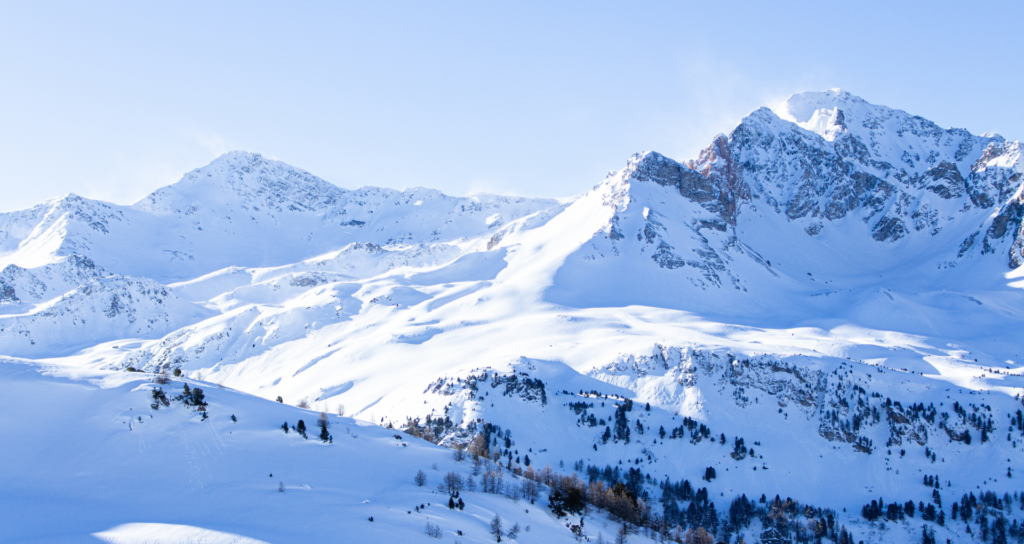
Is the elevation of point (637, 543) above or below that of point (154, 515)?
below

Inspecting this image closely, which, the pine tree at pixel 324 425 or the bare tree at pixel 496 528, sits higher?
the pine tree at pixel 324 425

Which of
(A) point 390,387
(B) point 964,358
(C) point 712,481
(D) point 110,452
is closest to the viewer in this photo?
(D) point 110,452

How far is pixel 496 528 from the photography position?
68.0m

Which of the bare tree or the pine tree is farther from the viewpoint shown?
the pine tree

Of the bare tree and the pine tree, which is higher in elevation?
the pine tree

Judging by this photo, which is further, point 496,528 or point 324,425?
point 324,425

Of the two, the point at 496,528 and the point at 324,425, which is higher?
the point at 324,425

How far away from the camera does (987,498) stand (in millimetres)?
122500

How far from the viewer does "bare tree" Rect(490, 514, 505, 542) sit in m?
66.2

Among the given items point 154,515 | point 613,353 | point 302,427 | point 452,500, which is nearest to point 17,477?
point 154,515

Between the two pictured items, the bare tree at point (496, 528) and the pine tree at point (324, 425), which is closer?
the bare tree at point (496, 528)

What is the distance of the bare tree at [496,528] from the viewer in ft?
217

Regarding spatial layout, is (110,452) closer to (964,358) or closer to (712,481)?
(712,481)

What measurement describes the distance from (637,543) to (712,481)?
2036 inches
